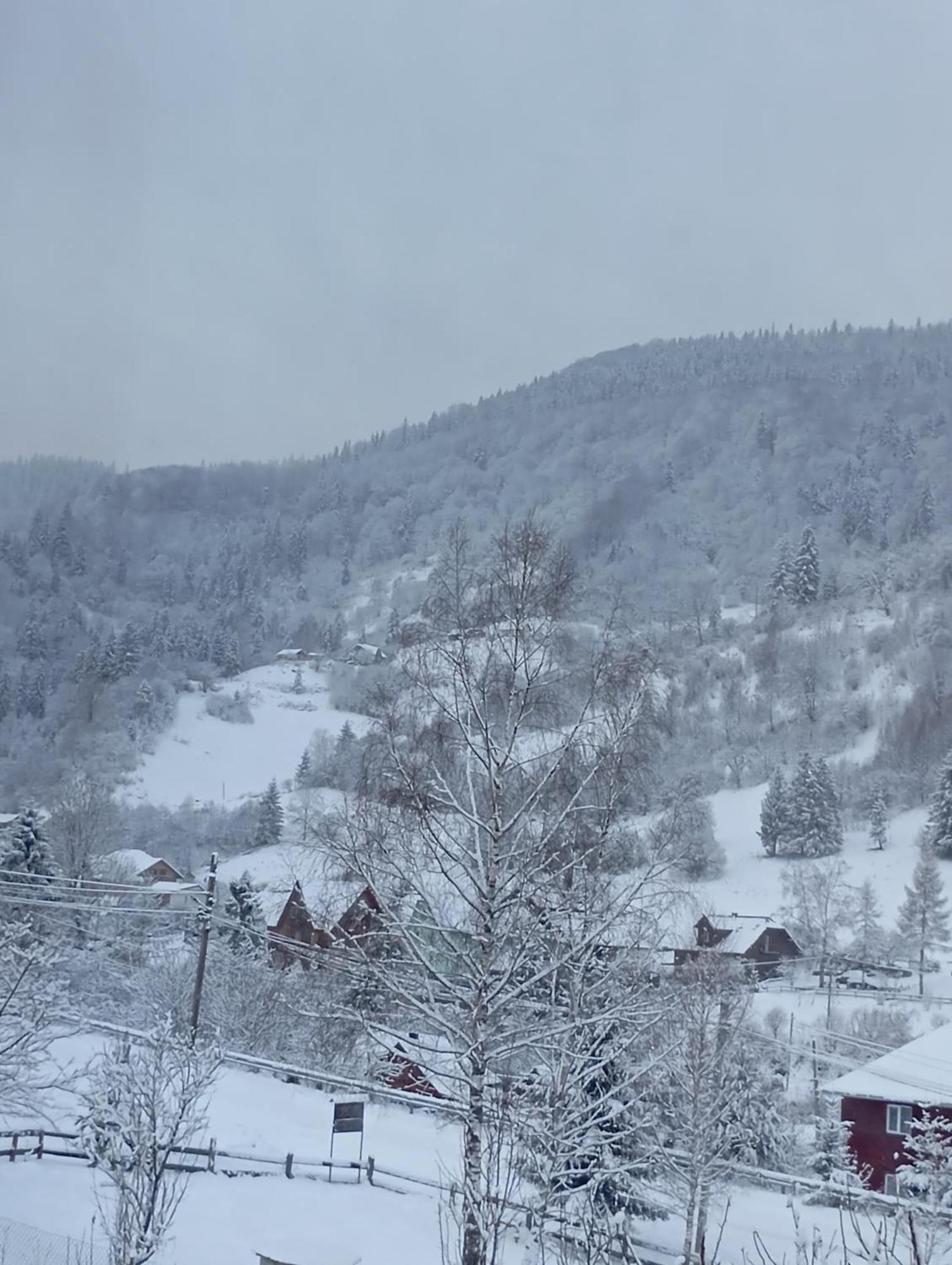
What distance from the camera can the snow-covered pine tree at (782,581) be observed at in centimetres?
11950

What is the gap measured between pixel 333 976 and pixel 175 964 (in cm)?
1073

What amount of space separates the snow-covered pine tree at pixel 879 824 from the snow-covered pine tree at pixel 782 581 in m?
54.9

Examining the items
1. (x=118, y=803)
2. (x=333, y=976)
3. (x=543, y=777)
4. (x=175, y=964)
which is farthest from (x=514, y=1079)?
(x=118, y=803)

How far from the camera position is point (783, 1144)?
2305 cm

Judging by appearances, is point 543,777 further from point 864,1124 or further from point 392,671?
point 864,1124

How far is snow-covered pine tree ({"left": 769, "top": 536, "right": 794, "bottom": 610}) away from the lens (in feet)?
392

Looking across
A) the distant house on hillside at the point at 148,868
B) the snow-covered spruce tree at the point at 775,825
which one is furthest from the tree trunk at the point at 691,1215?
the snow-covered spruce tree at the point at 775,825

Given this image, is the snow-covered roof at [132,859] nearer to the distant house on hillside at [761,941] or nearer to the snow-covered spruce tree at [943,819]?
the distant house on hillside at [761,941]

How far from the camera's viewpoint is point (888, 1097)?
23391 millimetres

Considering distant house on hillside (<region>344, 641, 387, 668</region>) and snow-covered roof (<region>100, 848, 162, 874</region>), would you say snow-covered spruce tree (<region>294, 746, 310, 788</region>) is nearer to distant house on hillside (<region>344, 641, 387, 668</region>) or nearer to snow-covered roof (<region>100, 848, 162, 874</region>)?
snow-covered roof (<region>100, 848, 162, 874</region>)

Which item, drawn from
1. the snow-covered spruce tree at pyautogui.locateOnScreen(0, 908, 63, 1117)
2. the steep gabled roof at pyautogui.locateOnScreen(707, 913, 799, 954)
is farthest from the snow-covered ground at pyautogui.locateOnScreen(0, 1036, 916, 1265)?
the steep gabled roof at pyautogui.locateOnScreen(707, 913, 799, 954)

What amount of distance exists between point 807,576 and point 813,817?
214ft

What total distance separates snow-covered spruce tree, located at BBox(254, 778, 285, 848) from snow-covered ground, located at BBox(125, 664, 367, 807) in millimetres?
7576

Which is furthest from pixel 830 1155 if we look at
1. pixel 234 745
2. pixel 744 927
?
pixel 234 745
